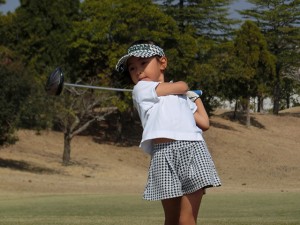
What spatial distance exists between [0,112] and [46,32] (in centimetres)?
1550

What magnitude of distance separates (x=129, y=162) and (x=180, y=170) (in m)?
37.6

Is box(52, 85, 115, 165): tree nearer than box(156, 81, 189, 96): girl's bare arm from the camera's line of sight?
No

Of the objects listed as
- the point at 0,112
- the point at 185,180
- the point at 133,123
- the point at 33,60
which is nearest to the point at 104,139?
the point at 133,123

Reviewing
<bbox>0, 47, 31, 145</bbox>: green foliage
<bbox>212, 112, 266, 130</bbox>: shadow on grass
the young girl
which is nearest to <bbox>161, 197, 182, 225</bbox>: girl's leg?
the young girl

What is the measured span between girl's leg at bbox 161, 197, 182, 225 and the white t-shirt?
0.45 m

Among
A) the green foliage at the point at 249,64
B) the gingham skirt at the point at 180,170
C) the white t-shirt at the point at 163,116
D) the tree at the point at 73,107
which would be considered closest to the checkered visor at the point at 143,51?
the white t-shirt at the point at 163,116

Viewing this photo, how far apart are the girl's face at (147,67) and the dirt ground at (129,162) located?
25298 millimetres

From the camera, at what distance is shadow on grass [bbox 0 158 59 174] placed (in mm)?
35781

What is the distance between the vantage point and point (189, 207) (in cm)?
531

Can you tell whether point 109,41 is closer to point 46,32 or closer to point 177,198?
point 46,32

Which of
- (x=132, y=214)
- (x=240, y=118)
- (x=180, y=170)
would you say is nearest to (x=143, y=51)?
(x=180, y=170)

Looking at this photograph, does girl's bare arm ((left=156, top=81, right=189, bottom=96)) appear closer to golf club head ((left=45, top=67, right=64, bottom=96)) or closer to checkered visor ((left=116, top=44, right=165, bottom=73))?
checkered visor ((left=116, top=44, right=165, bottom=73))

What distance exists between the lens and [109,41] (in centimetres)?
4391

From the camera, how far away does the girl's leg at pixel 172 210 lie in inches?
210
